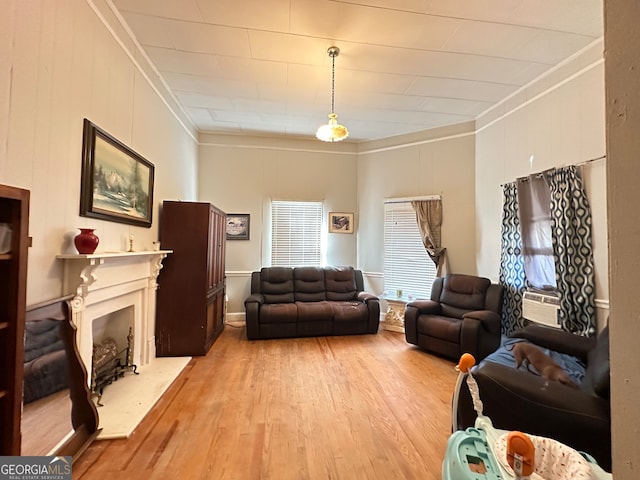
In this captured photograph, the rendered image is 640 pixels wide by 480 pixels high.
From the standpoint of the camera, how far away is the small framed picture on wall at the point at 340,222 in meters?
5.57

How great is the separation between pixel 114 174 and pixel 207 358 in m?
2.26

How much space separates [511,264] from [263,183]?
398 centimetres

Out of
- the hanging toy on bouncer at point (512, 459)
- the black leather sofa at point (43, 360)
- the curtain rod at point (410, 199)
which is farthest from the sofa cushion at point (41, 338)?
the curtain rod at point (410, 199)

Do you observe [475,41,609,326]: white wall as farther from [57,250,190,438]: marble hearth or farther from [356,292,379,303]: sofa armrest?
[57,250,190,438]: marble hearth

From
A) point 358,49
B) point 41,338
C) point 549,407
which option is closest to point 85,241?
point 41,338

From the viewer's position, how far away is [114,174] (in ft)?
8.41

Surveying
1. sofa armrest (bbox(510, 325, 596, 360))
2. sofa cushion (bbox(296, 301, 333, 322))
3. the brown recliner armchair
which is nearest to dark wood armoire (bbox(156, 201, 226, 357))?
sofa cushion (bbox(296, 301, 333, 322))

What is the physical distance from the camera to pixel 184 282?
366cm

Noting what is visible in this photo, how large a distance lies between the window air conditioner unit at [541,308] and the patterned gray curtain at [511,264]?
151 millimetres

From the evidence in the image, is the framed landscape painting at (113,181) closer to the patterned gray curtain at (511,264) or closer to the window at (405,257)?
the window at (405,257)

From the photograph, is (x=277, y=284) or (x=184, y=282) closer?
(x=184, y=282)

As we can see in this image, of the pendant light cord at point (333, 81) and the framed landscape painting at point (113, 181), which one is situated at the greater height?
the pendant light cord at point (333, 81)

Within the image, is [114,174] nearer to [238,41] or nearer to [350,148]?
[238,41]

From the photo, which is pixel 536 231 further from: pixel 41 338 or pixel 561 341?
pixel 41 338
